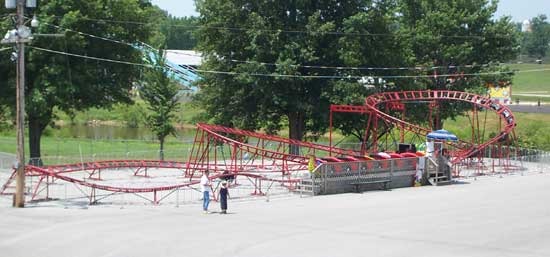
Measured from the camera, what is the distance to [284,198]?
33469 millimetres

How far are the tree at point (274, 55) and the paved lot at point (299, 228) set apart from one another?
2234 centimetres

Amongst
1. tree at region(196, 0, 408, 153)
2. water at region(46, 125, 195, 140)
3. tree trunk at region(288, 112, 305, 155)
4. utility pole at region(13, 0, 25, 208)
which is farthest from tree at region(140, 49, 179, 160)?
utility pole at region(13, 0, 25, 208)

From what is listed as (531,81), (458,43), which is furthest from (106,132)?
(531,81)

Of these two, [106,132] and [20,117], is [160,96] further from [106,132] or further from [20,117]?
[106,132]

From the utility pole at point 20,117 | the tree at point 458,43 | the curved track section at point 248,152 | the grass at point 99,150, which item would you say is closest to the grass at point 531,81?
the tree at point 458,43

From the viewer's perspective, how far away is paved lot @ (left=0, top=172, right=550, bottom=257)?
2067 centimetres

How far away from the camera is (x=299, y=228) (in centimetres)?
2423

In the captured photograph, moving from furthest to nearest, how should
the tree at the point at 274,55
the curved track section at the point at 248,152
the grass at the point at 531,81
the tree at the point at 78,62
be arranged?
the grass at the point at 531,81 < the tree at the point at 274,55 < the tree at the point at 78,62 < the curved track section at the point at 248,152

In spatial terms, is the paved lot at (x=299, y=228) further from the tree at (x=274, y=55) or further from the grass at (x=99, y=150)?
the tree at (x=274, y=55)

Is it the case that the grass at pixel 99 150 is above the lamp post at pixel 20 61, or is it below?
below

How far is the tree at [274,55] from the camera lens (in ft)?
179

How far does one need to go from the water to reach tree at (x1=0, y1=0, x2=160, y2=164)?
2754cm

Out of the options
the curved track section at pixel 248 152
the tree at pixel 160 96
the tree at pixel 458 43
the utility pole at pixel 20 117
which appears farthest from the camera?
the tree at pixel 458 43

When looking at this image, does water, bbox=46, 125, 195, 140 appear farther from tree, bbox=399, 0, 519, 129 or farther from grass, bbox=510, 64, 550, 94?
grass, bbox=510, 64, 550, 94
